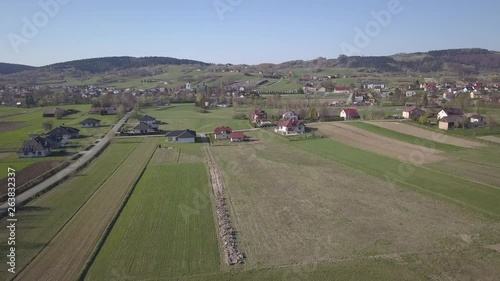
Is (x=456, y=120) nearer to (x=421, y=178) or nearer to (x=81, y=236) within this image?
(x=421, y=178)

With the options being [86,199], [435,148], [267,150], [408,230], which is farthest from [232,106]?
[408,230]

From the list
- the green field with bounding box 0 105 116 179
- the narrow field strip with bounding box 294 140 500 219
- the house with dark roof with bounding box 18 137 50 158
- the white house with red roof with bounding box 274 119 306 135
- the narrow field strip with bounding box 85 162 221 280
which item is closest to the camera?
the narrow field strip with bounding box 85 162 221 280

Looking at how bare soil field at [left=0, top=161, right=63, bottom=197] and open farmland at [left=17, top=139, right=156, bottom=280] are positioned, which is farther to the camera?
bare soil field at [left=0, top=161, right=63, bottom=197]

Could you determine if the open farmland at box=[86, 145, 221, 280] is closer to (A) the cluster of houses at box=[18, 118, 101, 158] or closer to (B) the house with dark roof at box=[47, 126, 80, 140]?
(A) the cluster of houses at box=[18, 118, 101, 158]

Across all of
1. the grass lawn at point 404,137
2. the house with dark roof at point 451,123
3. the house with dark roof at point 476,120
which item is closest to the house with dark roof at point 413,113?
the house with dark roof at point 476,120

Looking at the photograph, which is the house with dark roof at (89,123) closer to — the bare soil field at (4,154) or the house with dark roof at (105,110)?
the house with dark roof at (105,110)

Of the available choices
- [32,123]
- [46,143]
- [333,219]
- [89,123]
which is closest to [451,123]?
[333,219]

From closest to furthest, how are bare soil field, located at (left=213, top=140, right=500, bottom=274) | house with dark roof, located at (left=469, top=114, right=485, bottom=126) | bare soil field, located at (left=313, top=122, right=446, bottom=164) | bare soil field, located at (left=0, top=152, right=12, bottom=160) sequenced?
bare soil field, located at (left=213, top=140, right=500, bottom=274), bare soil field, located at (left=313, top=122, right=446, bottom=164), bare soil field, located at (left=0, top=152, right=12, bottom=160), house with dark roof, located at (left=469, top=114, right=485, bottom=126)

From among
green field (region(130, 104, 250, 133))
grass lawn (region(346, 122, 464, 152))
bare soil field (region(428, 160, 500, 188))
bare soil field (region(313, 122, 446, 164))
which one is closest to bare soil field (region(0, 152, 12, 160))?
green field (region(130, 104, 250, 133))

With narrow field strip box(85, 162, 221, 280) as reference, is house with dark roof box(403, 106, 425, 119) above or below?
above
